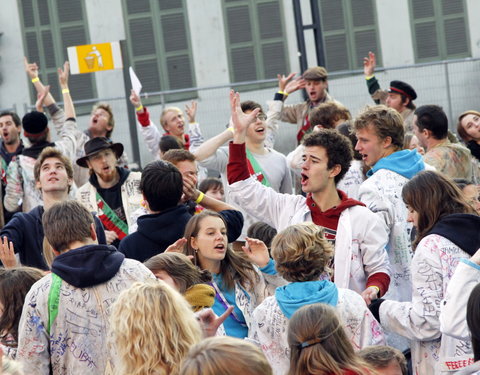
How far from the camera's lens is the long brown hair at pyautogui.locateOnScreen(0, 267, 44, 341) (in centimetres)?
528

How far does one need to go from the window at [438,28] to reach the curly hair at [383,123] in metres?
13.7

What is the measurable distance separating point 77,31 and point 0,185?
36.8 ft

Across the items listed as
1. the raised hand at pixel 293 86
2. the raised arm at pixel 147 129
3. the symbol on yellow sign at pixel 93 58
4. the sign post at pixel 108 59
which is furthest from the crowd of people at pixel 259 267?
the symbol on yellow sign at pixel 93 58

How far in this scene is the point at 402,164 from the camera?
6785 mm

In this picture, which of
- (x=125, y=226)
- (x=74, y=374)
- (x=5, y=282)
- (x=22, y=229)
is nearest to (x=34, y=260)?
(x=22, y=229)

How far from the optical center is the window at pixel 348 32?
20.3 meters

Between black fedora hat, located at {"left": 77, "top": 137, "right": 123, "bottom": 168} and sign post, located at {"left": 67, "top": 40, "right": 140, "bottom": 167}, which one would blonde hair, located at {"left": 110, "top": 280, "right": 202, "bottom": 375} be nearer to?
black fedora hat, located at {"left": 77, "top": 137, "right": 123, "bottom": 168}

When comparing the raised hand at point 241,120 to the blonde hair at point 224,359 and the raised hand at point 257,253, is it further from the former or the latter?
the blonde hair at point 224,359

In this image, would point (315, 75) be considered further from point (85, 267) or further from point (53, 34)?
point (53, 34)

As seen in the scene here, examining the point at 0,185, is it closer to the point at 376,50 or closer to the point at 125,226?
the point at 125,226

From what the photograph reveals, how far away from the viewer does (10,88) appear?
20.6 m

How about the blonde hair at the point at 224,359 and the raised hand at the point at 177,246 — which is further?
the raised hand at the point at 177,246

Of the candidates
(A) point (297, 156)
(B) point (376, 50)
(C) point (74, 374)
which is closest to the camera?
(C) point (74, 374)

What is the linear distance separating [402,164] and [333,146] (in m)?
0.60
